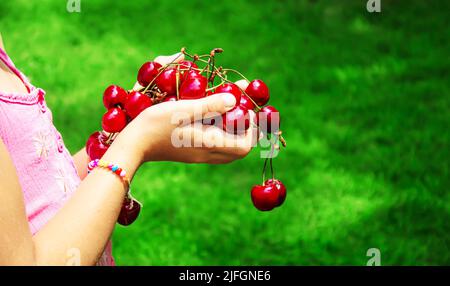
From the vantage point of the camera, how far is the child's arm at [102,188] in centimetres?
101

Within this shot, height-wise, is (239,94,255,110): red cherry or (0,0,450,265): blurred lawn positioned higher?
(0,0,450,265): blurred lawn

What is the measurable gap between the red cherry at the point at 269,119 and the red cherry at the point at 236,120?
0.08 meters

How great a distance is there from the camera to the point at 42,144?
1.24 m

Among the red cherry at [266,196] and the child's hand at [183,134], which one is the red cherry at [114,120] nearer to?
the child's hand at [183,134]

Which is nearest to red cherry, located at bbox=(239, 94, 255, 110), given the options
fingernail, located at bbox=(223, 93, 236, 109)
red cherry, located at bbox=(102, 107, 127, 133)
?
fingernail, located at bbox=(223, 93, 236, 109)

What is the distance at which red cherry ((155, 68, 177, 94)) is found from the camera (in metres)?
1.33

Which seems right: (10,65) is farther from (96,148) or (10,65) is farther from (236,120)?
(236,120)

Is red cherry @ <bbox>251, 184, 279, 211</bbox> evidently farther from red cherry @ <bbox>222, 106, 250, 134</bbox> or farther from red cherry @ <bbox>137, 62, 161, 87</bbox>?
red cherry @ <bbox>137, 62, 161, 87</bbox>

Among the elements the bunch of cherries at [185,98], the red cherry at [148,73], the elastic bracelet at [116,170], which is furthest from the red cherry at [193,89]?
the elastic bracelet at [116,170]

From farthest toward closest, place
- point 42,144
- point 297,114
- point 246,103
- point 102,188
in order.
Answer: point 297,114
point 246,103
point 42,144
point 102,188

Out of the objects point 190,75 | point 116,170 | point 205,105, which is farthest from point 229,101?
point 116,170

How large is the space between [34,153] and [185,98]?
0.31m

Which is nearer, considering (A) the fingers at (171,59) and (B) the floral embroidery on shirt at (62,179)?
(B) the floral embroidery on shirt at (62,179)
